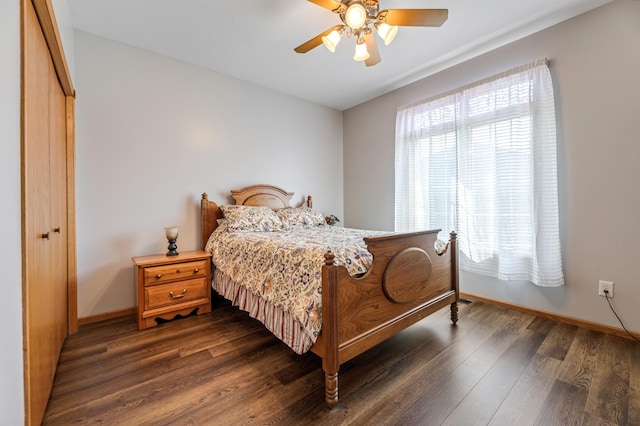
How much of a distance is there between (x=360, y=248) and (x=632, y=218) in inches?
84.0

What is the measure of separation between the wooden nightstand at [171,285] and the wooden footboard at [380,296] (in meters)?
1.55

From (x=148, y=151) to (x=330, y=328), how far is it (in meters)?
2.54

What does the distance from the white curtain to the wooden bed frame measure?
65cm

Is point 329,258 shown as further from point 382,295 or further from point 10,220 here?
point 10,220

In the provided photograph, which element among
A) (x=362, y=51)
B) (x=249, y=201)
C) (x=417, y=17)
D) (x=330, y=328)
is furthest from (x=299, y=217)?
(x=417, y=17)

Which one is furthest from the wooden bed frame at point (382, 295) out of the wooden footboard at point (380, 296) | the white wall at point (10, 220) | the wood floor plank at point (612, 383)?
the white wall at point (10, 220)

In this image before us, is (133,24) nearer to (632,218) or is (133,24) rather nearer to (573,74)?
(573,74)

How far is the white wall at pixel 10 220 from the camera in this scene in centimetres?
83

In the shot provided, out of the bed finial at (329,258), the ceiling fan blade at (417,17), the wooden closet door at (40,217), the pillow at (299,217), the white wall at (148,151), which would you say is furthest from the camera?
the pillow at (299,217)

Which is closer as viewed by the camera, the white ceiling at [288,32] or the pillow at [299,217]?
the white ceiling at [288,32]

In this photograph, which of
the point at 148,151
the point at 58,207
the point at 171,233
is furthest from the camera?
the point at 148,151

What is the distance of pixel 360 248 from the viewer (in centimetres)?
186

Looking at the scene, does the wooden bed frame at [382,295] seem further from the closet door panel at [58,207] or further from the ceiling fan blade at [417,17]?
the closet door panel at [58,207]

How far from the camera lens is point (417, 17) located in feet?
5.89
